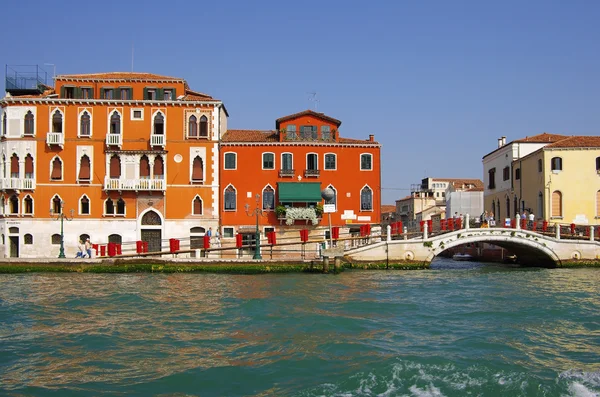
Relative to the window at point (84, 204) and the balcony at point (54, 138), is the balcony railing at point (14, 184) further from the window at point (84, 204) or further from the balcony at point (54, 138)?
the window at point (84, 204)

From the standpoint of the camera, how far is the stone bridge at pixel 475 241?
3175 centimetres

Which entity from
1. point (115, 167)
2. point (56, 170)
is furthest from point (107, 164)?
point (56, 170)

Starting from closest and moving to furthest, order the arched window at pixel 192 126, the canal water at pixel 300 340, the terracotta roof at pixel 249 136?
the canal water at pixel 300 340
the arched window at pixel 192 126
the terracotta roof at pixel 249 136

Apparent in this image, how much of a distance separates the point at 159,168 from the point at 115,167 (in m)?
2.62

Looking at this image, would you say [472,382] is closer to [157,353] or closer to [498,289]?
[157,353]

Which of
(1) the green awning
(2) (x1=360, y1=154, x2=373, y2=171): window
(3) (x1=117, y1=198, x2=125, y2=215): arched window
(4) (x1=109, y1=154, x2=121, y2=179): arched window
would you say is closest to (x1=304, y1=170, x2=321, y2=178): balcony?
(1) the green awning

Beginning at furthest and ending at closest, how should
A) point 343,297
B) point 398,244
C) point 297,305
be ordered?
point 398,244 < point 343,297 < point 297,305

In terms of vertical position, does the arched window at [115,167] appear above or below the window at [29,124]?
below

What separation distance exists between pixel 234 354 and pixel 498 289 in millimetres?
13505

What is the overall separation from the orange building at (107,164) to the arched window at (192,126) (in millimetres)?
61

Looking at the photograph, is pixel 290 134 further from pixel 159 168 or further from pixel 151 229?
pixel 151 229

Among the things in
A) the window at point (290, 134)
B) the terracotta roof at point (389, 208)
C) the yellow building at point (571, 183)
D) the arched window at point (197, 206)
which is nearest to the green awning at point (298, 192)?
the window at point (290, 134)

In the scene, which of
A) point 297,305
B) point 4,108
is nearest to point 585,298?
point 297,305

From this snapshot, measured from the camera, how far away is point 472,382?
34.0ft
